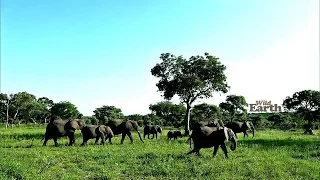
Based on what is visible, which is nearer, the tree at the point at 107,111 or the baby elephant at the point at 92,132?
Answer: the baby elephant at the point at 92,132

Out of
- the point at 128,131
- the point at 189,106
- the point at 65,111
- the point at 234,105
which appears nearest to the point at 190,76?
the point at 189,106

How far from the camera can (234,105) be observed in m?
88.9

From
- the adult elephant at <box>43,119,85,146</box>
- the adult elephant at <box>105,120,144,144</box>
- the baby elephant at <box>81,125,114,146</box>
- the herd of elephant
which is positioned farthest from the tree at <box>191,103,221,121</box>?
the adult elephant at <box>43,119,85,146</box>

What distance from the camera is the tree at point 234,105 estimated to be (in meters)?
87.8

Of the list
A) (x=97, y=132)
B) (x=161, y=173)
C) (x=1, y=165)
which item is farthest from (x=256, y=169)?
(x=97, y=132)

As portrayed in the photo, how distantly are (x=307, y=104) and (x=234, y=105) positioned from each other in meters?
17.7

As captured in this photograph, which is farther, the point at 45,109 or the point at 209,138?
the point at 45,109

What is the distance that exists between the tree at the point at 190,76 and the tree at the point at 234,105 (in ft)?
119

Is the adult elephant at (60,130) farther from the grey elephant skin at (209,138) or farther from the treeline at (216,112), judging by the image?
the treeline at (216,112)

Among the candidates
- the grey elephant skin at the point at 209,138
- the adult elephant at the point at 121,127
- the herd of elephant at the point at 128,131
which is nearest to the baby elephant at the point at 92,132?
the herd of elephant at the point at 128,131

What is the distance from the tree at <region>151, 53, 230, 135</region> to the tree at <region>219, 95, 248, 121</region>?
3633 centimetres

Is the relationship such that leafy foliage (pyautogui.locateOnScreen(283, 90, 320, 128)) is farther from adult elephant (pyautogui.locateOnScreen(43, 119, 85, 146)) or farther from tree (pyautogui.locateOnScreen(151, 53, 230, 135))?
adult elephant (pyautogui.locateOnScreen(43, 119, 85, 146))

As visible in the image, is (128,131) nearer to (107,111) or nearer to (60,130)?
(60,130)

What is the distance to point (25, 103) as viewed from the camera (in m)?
80.1
